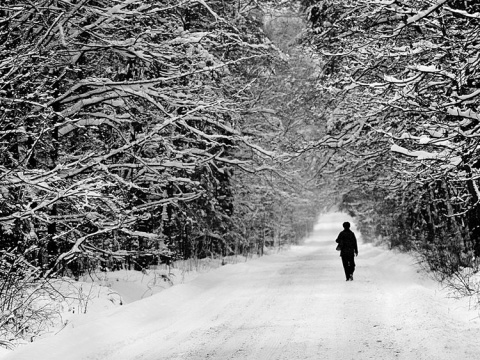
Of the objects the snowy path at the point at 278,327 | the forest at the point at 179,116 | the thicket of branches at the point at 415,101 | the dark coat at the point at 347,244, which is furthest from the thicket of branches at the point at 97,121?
the dark coat at the point at 347,244

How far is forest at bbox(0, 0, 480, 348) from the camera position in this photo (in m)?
7.74

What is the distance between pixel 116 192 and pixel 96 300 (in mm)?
2296

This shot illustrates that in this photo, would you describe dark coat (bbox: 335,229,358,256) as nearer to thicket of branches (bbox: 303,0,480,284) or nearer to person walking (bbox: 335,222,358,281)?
person walking (bbox: 335,222,358,281)

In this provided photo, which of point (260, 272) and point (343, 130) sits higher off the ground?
point (343, 130)

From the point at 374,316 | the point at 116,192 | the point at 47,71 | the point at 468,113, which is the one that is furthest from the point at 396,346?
the point at 47,71

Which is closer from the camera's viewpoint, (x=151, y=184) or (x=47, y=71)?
(x=47, y=71)

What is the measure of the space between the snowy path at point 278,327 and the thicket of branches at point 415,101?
6.56ft

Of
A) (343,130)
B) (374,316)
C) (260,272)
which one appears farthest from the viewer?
(260,272)

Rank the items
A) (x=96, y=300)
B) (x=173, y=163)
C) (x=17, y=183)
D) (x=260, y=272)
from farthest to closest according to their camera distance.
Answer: (x=260, y=272), (x=173, y=163), (x=96, y=300), (x=17, y=183)

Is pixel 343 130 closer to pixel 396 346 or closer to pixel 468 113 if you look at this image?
pixel 468 113

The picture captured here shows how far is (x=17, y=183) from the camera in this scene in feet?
22.9

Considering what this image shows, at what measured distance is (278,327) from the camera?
7.85m

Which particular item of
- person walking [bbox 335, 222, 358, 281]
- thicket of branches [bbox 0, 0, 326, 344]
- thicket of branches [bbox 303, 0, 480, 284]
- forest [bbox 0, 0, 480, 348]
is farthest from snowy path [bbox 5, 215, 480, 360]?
thicket of branches [bbox 303, 0, 480, 284]

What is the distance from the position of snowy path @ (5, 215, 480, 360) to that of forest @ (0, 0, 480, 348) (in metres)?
1.00
